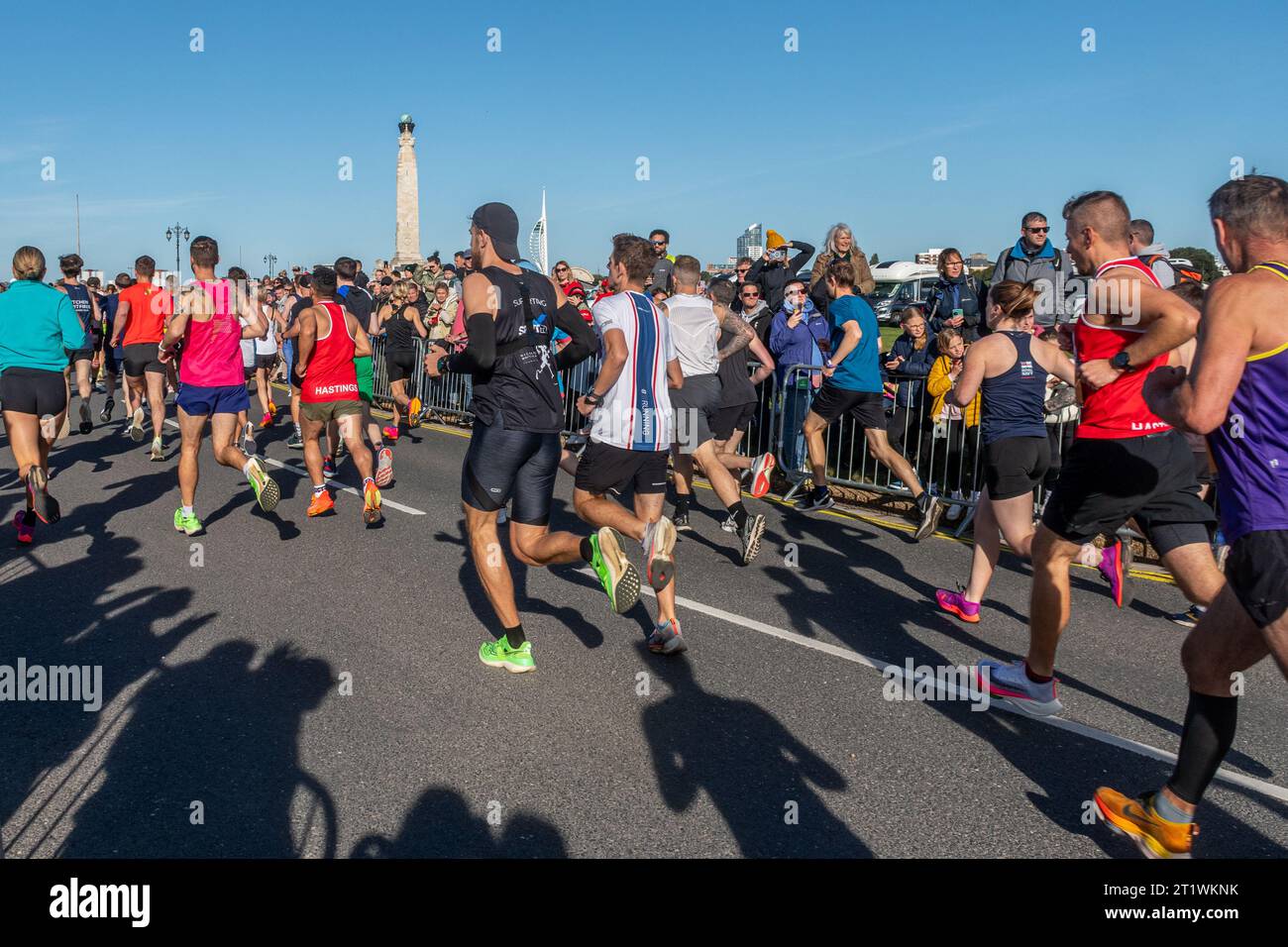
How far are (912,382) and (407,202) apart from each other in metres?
52.9

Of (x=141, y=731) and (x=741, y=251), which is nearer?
(x=141, y=731)

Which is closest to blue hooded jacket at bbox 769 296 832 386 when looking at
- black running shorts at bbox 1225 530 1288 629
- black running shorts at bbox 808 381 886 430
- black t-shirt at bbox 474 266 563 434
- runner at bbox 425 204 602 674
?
black running shorts at bbox 808 381 886 430

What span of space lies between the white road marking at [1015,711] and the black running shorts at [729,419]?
2.97 meters

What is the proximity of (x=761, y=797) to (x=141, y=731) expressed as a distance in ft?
8.46

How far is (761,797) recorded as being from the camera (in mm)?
3598

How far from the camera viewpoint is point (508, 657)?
4926 mm

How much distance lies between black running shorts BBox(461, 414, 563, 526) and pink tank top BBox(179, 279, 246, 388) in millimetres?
3811

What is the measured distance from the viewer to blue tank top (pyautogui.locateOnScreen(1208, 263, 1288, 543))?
2924 millimetres

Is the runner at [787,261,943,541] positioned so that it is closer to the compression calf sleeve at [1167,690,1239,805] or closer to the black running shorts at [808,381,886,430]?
the black running shorts at [808,381,886,430]
